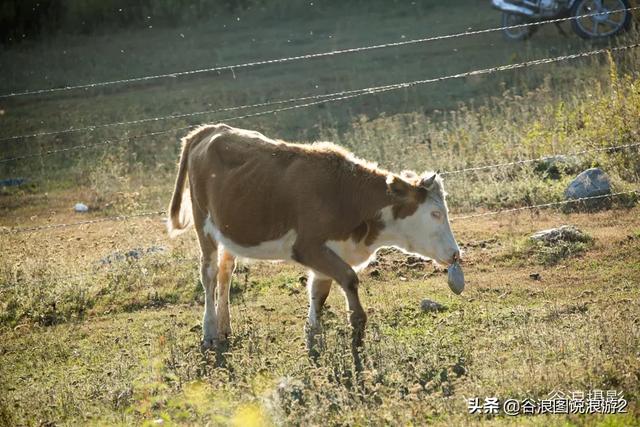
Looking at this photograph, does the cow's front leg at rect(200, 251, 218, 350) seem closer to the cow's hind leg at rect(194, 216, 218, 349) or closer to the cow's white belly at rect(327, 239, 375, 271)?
the cow's hind leg at rect(194, 216, 218, 349)

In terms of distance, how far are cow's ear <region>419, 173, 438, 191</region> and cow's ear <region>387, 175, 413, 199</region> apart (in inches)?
4.4

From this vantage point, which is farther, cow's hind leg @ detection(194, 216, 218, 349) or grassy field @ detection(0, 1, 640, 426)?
cow's hind leg @ detection(194, 216, 218, 349)

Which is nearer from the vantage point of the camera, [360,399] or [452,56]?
[360,399]

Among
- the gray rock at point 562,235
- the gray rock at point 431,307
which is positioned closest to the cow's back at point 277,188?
the gray rock at point 431,307

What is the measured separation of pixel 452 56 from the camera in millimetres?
24172

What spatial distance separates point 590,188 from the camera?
13.6 metres

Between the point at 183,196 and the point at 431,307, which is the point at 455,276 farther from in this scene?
the point at 183,196

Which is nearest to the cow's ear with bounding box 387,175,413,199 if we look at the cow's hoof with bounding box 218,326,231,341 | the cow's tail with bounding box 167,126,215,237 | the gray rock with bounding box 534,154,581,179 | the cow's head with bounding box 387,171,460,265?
the cow's head with bounding box 387,171,460,265

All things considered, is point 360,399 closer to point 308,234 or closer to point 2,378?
point 308,234

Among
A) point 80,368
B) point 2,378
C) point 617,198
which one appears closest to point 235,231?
point 80,368

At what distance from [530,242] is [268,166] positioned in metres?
4.14

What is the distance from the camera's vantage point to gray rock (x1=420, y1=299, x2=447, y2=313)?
10.4 m

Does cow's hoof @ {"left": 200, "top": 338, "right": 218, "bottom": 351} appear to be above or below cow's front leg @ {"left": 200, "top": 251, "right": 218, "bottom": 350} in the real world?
below

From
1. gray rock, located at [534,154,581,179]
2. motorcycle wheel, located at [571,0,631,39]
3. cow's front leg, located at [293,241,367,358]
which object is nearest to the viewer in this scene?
cow's front leg, located at [293,241,367,358]
